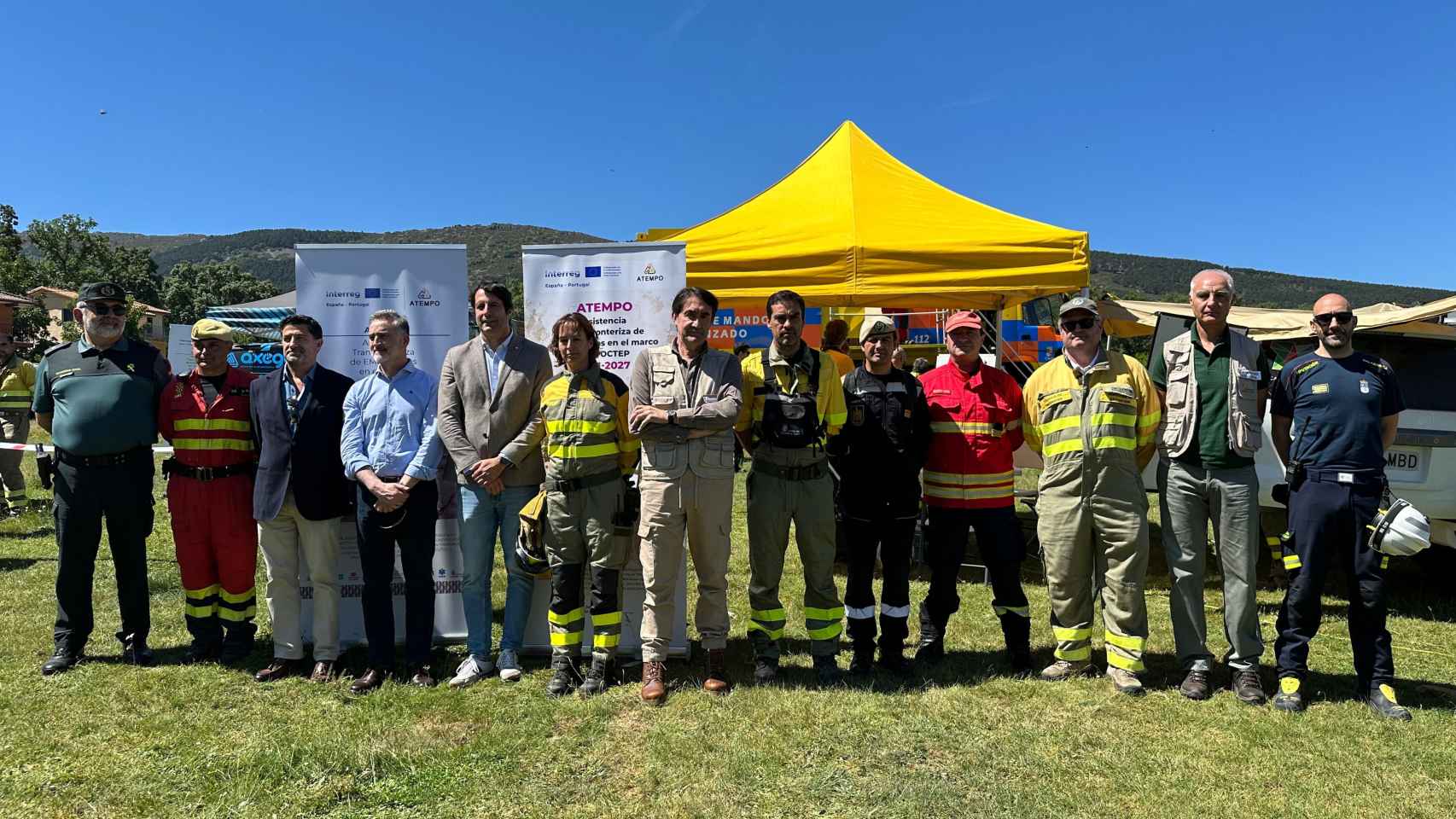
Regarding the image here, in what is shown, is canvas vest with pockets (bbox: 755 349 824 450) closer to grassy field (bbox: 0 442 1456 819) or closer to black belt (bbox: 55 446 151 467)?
grassy field (bbox: 0 442 1456 819)

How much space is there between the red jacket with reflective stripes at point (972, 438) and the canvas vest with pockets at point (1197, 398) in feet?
2.51

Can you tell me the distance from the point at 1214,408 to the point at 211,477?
5353 millimetres

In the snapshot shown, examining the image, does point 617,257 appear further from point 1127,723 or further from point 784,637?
point 1127,723

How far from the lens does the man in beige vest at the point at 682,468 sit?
3.97 metres

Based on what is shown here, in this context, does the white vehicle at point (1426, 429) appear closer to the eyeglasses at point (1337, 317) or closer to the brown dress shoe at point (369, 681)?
the eyeglasses at point (1337, 317)

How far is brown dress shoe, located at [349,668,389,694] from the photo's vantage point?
13.7ft

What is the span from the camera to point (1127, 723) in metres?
3.75

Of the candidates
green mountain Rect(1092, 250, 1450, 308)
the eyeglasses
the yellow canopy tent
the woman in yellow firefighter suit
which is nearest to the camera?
the eyeglasses

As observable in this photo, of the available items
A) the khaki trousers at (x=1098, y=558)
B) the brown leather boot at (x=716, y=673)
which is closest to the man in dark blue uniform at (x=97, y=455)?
the brown leather boot at (x=716, y=673)

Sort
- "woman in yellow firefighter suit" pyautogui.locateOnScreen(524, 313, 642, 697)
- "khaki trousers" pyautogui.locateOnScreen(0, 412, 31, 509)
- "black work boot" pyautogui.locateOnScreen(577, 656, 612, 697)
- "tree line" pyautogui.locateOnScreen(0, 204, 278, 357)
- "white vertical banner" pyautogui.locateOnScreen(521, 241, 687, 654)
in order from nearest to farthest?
"woman in yellow firefighter suit" pyautogui.locateOnScreen(524, 313, 642, 697) < "black work boot" pyautogui.locateOnScreen(577, 656, 612, 697) < "white vertical banner" pyautogui.locateOnScreen(521, 241, 687, 654) < "khaki trousers" pyautogui.locateOnScreen(0, 412, 31, 509) < "tree line" pyautogui.locateOnScreen(0, 204, 278, 357)

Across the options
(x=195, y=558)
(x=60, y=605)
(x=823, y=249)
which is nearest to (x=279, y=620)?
(x=195, y=558)

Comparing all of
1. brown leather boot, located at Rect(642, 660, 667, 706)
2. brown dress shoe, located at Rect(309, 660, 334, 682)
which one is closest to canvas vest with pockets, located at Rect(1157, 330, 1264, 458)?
brown leather boot, located at Rect(642, 660, 667, 706)

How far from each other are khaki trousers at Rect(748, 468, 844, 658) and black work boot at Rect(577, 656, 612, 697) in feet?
2.70

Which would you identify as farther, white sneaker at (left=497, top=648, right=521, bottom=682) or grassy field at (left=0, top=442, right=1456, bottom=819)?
white sneaker at (left=497, top=648, right=521, bottom=682)
